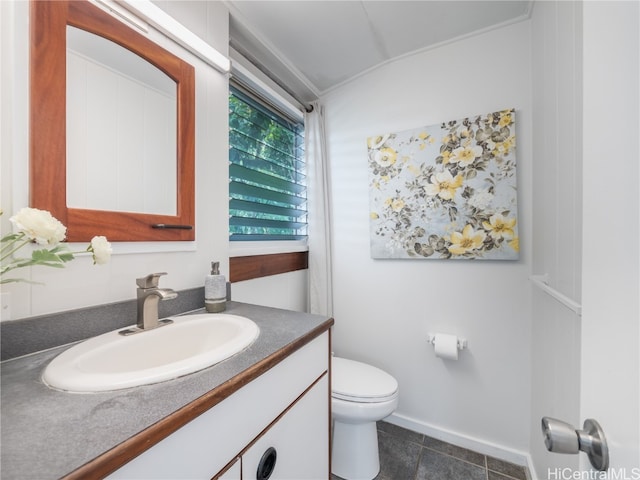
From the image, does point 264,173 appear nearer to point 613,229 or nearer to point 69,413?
point 69,413

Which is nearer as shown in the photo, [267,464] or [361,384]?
[267,464]

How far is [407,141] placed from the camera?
1.58 m

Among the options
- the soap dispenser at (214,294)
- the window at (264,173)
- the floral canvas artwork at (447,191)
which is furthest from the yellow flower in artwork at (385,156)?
the soap dispenser at (214,294)

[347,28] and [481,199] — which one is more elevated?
[347,28]

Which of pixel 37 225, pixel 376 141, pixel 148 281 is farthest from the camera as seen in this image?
pixel 376 141

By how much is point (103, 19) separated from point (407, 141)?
143 cm

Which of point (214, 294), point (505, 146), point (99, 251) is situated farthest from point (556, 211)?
point (99, 251)

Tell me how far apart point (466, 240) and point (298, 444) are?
1.24m

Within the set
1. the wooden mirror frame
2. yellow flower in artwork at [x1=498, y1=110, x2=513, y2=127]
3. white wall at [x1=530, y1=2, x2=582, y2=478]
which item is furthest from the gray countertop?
yellow flower in artwork at [x1=498, y1=110, x2=513, y2=127]

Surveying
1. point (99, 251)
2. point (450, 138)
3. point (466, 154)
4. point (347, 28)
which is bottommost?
point (99, 251)

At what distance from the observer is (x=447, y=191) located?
4.81 ft

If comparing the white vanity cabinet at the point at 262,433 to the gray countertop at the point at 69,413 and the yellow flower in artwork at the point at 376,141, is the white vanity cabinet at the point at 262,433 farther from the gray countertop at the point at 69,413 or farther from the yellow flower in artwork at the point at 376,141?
the yellow flower in artwork at the point at 376,141

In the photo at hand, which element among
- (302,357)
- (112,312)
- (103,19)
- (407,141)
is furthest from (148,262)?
(407,141)

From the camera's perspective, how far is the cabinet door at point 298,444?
2.03 ft
